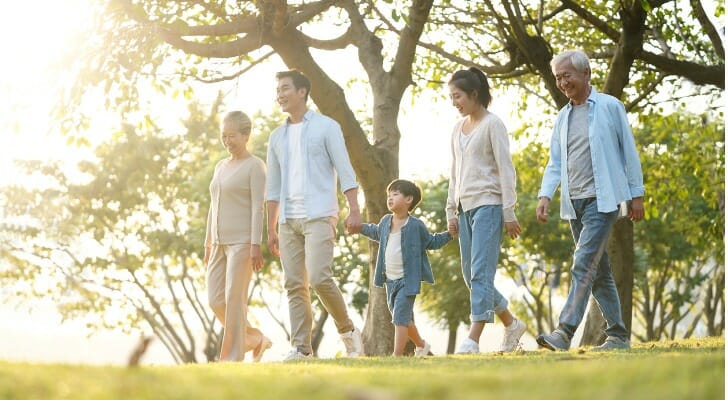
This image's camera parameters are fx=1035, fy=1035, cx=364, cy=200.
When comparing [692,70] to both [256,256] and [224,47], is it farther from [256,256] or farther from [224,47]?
[256,256]

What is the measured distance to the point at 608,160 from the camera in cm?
797

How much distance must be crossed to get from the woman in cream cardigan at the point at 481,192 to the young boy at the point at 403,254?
0.60 m

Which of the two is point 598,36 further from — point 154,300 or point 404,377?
point 154,300

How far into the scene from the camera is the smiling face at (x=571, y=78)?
315 inches

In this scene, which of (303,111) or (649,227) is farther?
(649,227)

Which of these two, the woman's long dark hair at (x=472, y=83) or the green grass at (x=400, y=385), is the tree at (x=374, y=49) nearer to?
the woman's long dark hair at (x=472, y=83)

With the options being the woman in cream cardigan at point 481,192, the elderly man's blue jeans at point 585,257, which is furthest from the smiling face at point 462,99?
the elderly man's blue jeans at point 585,257

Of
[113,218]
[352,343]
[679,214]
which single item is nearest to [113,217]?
[113,218]

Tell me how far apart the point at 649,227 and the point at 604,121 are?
79.8 feet

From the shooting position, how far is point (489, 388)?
3.35 meters

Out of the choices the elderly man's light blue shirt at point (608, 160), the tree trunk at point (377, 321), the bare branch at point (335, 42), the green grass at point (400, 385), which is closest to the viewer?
the green grass at point (400, 385)

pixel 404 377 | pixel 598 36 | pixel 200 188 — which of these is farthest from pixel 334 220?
pixel 200 188

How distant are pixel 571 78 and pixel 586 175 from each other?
76 cm

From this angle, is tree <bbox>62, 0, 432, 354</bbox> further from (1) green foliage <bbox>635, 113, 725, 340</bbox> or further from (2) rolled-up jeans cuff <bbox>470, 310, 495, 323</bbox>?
(1) green foliage <bbox>635, 113, 725, 340</bbox>
